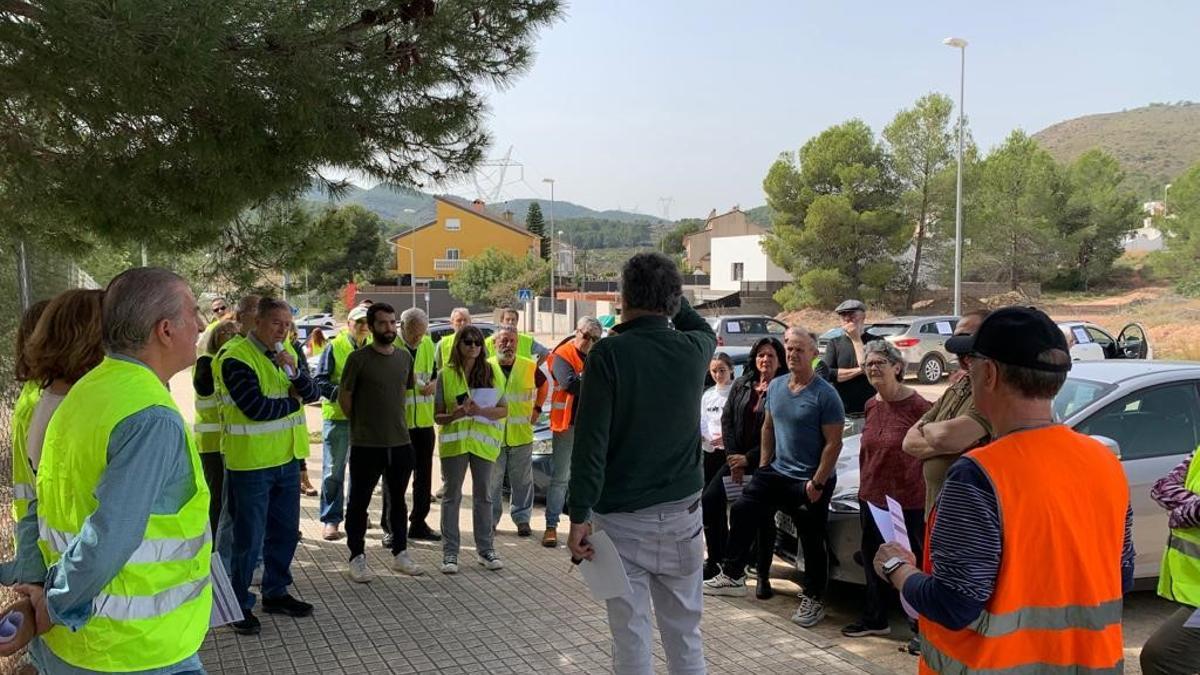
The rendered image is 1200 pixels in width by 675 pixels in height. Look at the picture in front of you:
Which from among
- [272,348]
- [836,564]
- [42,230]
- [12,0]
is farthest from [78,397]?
[836,564]

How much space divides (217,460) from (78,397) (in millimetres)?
4161

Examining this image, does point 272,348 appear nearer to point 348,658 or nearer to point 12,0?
point 348,658

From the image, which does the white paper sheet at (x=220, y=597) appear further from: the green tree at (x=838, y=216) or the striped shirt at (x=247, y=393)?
the green tree at (x=838, y=216)

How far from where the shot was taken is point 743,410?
6.21 metres

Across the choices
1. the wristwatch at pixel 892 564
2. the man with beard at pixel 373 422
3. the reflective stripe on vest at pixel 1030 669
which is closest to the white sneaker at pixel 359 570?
the man with beard at pixel 373 422

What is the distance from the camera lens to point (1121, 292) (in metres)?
50.8

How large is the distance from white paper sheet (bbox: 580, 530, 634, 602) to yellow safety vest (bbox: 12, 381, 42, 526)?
197 centimetres

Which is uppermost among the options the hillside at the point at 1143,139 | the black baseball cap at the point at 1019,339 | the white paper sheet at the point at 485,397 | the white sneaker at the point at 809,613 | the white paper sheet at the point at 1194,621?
the hillside at the point at 1143,139

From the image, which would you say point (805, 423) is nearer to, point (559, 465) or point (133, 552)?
point (559, 465)

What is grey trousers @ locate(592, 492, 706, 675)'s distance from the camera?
3.38 m

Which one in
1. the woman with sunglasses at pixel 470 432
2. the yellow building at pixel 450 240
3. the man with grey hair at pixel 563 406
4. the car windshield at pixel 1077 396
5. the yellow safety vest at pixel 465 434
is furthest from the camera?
the yellow building at pixel 450 240

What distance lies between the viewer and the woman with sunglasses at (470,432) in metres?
6.29

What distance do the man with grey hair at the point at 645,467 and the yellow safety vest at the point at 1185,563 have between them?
5.99ft

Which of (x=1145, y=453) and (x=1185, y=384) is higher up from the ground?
(x=1185, y=384)
